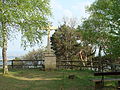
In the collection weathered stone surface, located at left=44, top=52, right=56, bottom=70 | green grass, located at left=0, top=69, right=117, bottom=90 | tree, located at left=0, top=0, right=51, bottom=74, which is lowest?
green grass, located at left=0, top=69, right=117, bottom=90

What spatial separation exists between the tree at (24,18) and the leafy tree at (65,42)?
20832 millimetres

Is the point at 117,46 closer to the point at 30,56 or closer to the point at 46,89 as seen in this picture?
the point at 46,89

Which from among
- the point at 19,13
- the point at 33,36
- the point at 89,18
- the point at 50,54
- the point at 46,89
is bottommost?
the point at 46,89

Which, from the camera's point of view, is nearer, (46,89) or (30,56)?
(46,89)

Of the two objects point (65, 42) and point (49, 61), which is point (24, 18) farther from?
point (65, 42)

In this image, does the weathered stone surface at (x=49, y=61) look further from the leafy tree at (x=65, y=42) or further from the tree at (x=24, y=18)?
the leafy tree at (x=65, y=42)

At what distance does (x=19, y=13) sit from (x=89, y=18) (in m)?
11.4

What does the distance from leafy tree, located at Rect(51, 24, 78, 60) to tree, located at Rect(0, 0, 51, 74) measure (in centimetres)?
2083

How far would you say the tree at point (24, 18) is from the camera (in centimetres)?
1378

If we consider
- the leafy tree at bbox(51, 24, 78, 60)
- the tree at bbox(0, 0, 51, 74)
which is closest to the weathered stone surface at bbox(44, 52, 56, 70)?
the tree at bbox(0, 0, 51, 74)

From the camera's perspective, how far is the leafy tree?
36812mm

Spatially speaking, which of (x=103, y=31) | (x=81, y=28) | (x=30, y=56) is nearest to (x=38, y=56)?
(x=30, y=56)

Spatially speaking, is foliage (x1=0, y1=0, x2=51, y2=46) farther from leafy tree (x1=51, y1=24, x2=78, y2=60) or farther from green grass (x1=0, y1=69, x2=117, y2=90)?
leafy tree (x1=51, y1=24, x2=78, y2=60)

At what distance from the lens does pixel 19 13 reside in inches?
551
